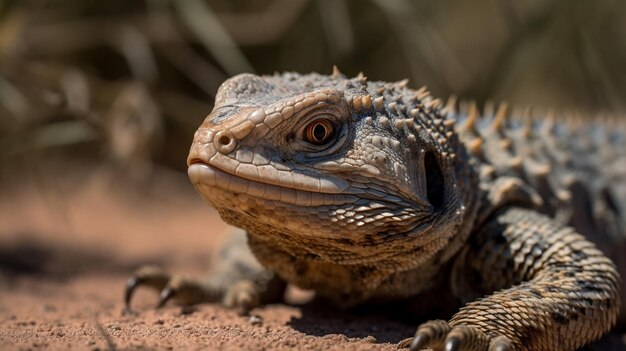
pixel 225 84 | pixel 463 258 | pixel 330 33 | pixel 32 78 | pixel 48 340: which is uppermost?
pixel 330 33

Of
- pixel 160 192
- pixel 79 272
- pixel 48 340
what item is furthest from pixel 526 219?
pixel 160 192

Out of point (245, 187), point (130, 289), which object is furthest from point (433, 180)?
point (130, 289)

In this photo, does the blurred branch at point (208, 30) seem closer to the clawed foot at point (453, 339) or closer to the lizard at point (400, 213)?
the lizard at point (400, 213)

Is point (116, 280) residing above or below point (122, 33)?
below

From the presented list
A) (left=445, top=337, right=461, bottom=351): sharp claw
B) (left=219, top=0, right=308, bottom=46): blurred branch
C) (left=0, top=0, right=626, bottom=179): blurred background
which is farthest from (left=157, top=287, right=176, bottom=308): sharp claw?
(left=219, top=0, right=308, bottom=46): blurred branch

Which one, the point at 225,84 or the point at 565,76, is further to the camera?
the point at 565,76

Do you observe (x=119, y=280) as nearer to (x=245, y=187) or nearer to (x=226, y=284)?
(x=226, y=284)

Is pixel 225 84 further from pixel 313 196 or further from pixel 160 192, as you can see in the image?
pixel 160 192

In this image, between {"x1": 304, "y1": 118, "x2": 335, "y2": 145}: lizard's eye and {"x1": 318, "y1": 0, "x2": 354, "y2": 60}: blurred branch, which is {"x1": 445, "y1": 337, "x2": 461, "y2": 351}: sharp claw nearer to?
{"x1": 304, "y1": 118, "x2": 335, "y2": 145}: lizard's eye
